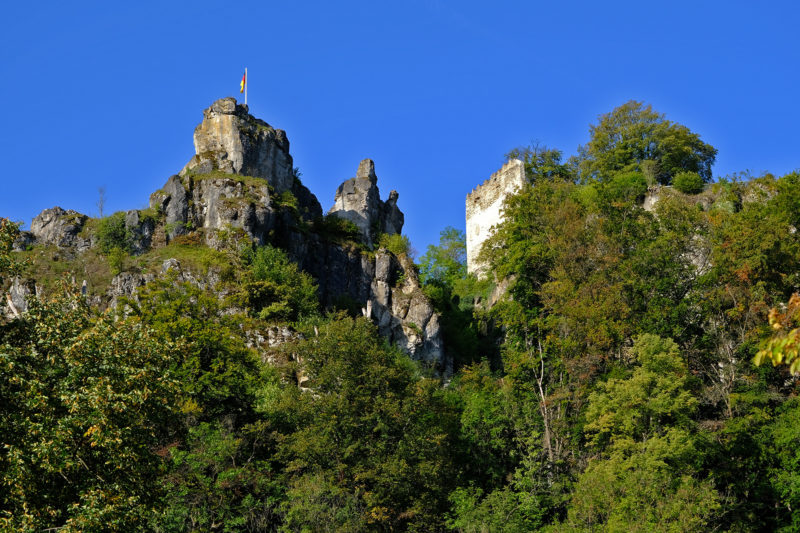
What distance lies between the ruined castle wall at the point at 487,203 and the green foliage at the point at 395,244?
4321 mm

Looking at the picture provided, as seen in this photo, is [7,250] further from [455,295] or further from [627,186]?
[455,295]

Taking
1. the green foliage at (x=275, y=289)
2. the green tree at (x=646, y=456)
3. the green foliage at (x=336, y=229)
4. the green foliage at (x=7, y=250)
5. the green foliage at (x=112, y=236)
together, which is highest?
the green foliage at (x=336, y=229)

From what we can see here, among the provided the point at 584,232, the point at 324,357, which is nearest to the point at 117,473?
the point at 324,357

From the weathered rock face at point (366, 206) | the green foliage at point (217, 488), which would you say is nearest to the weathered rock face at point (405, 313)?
the weathered rock face at point (366, 206)

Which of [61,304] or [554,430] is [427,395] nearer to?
[554,430]

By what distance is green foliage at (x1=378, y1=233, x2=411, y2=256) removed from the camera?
5156cm

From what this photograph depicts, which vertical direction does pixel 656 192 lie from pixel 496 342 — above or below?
above

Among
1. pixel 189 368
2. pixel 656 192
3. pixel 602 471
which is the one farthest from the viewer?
pixel 656 192

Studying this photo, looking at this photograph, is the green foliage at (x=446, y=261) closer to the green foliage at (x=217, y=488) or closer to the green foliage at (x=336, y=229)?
the green foliage at (x=336, y=229)

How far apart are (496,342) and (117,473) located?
102 feet

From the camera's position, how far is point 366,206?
5597 cm

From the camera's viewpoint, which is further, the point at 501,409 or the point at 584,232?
the point at 584,232

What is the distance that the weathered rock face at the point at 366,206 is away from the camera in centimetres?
5447

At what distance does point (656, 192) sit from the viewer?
140 ft
